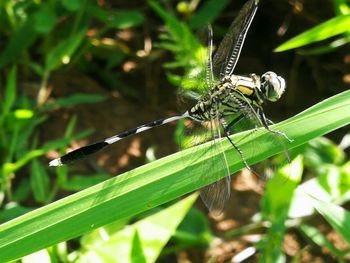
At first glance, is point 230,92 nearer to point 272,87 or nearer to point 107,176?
point 272,87

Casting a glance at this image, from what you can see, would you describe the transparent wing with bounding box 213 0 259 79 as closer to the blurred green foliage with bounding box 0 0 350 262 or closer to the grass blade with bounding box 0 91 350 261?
the blurred green foliage with bounding box 0 0 350 262

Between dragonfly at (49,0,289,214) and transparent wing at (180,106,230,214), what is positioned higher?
dragonfly at (49,0,289,214)

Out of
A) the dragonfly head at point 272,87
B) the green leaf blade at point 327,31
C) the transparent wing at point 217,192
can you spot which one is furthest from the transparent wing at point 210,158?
the green leaf blade at point 327,31

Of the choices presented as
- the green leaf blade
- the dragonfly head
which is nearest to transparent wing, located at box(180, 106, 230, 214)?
the dragonfly head

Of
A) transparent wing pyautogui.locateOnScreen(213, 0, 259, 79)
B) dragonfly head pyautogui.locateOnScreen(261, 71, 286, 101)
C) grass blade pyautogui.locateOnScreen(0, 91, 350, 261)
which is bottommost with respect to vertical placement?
grass blade pyautogui.locateOnScreen(0, 91, 350, 261)

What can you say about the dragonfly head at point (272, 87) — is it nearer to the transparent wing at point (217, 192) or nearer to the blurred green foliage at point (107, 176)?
the blurred green foliage at point (107, 176)

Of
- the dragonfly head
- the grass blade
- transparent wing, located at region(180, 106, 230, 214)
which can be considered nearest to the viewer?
the grass blade

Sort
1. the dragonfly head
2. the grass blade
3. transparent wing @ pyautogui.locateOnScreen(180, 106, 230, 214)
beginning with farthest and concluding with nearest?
the dragonfly head < transparent wing @ pyautogui.locateOnScreen(180, 106, 230, 214) < the grass blade

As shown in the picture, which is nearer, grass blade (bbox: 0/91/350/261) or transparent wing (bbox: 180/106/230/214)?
grass blade (bbox: 0/91/350/261)

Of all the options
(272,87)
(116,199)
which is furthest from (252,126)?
(116,199)
